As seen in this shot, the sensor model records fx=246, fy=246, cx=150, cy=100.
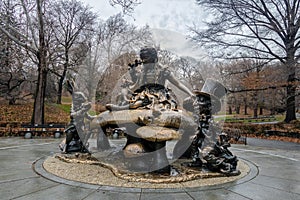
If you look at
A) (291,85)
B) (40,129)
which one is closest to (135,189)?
(40,129)

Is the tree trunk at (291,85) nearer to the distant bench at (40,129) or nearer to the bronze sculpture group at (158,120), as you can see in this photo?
the bronze sculpture group at (158,120)

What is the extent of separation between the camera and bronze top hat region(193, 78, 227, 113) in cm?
555

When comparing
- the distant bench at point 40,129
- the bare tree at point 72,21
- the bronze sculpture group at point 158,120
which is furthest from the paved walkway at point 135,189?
the bare tree at point 72,21

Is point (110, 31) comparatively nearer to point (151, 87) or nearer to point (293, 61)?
point (293, 61)

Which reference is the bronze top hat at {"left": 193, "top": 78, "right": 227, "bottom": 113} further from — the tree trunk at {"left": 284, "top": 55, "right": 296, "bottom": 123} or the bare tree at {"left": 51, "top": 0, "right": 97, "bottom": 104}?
the bare tree at {"left": 51, "top": 0, "right": 97, "bottom": 104}

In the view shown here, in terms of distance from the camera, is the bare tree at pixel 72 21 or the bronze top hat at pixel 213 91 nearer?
the bronze top hat at pixel 213 91

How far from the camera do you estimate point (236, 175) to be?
5020mm

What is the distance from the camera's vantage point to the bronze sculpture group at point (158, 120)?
506cm

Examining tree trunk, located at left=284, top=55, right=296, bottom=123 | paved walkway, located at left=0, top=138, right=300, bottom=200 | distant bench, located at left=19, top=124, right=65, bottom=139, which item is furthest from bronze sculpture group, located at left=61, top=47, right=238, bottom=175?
tree trunk, located at left=284, top=55, right=296, bottom=123

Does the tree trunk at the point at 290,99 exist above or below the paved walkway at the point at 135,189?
above

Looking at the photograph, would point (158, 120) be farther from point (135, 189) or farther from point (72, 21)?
point (72, 21)

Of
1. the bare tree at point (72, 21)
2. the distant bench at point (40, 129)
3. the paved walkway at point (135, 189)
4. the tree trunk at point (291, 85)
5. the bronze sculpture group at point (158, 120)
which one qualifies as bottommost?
the paved walkway at point (135, 189)

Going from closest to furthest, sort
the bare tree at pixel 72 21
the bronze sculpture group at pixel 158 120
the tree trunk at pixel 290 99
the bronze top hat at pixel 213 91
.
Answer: the bronze sculpture group at pixel 158 120
the bronze top hat at pixel 213 91
the tree trunk at pixel 290 99
the bare tree at pixel 72 21

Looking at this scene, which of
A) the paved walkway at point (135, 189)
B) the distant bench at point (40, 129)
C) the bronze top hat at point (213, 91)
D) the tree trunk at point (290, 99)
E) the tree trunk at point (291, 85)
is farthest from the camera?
the tree trunk at point (290, 99)
